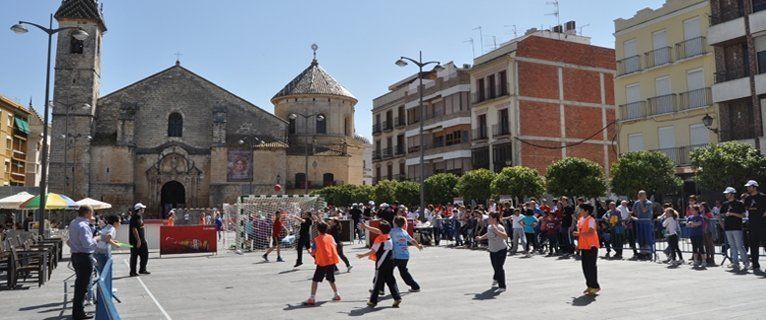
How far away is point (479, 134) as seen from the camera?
42.5 meters

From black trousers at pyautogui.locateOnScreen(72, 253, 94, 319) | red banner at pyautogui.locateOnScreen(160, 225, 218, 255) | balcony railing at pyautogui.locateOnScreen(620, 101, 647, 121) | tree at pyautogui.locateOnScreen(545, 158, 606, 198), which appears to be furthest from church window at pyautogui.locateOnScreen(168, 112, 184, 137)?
black trousers at pyautogui.locateOnScreen(72, 253, 94, 319)

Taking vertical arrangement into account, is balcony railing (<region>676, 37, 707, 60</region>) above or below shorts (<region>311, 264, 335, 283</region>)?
above

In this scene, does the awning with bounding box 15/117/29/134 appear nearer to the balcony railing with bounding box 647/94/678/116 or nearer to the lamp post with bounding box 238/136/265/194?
the lamp post with bounding box 238/136/265/194

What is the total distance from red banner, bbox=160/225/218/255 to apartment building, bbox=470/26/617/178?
2299cm

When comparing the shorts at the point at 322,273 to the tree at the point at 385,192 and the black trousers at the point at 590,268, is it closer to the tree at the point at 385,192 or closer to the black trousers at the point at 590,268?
the black trousers at the point at 590,268

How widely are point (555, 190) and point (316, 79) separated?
3931cm

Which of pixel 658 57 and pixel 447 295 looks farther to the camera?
pixel 658 57

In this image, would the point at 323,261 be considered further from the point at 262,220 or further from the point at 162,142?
the point at 162,142

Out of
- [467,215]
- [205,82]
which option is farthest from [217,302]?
[205,82]

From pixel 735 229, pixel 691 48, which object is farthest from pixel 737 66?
pixel 735 229

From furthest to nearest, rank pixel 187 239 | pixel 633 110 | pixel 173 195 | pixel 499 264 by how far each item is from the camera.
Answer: pixel 173 195, pixel 633 110, pixel 187 239, pixel 499 264

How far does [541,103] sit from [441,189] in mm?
9257

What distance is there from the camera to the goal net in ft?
74.4

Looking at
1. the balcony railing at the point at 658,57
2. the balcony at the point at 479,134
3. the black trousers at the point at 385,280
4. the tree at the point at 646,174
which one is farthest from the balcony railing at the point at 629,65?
the black trousers at the point at 385,280
